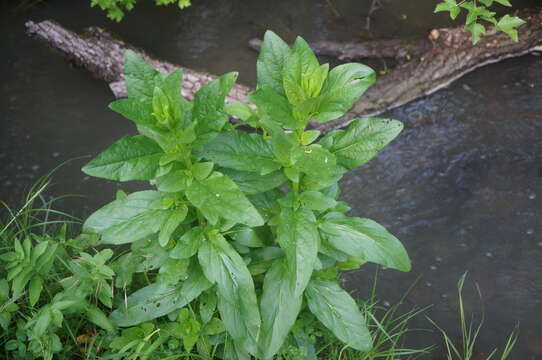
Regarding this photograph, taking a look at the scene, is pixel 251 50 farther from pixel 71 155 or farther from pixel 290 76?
pixel 290 76

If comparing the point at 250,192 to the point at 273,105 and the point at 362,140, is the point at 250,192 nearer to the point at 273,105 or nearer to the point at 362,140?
the point at 273,105

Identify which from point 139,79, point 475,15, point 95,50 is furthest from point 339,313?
point 95,50

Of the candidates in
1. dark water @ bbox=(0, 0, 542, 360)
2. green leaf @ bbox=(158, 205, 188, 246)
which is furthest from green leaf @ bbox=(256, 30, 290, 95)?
dark water @ bbox=(0, 0, 542, 360)

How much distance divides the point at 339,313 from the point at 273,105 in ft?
2.73

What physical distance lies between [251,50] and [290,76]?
327 cm

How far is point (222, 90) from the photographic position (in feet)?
5.12

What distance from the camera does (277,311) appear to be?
1.75m

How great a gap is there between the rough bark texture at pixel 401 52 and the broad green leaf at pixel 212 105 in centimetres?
233

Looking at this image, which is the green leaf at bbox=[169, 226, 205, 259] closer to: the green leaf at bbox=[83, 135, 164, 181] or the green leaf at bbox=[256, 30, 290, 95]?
the green leaf at bbox=[83, 135, 164, 181]

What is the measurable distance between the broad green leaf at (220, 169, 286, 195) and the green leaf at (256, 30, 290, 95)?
0.29 m

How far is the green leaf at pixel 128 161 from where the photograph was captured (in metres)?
1.46

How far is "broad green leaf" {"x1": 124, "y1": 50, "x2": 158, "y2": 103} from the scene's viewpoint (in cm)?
157

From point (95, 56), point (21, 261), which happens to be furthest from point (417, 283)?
point (95, 56)

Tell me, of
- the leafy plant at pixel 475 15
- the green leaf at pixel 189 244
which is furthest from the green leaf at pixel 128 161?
the leafy plant at pixel 475 15
